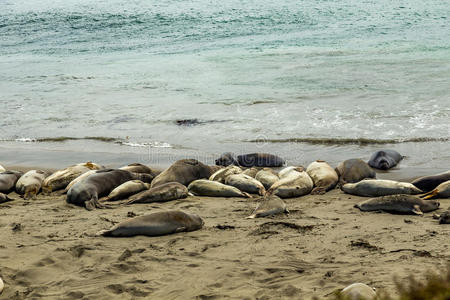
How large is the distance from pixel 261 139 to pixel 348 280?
5.95m

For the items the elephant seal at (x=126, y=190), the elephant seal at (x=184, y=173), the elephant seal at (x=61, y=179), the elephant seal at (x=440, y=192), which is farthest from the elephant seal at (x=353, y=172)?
the elephant seal at (x=61, y=179)

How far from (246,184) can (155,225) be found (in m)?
1.98

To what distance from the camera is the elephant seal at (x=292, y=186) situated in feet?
22.2

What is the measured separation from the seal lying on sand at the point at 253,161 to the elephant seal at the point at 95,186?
4.77ft

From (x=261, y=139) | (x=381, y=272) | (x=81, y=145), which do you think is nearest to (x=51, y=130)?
(x=81, y=145)

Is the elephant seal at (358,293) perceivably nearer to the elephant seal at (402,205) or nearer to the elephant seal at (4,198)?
the elephant seal at (402,205)

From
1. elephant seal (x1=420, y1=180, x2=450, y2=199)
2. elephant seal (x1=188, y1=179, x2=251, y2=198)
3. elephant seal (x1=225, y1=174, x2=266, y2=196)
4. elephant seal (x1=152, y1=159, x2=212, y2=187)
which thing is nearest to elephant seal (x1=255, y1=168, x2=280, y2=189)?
elephant seal (x1=225, y1=174, x2=266, y2=196)

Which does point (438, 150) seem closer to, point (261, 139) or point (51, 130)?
point (261, 139)

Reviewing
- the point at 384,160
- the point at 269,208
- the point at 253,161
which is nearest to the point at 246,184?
the point at 269,208

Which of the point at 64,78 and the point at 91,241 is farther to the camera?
the point at 64,78

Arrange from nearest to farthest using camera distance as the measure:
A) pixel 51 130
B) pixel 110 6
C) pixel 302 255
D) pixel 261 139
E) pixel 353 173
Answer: pixel 302 255 < pixel 353 173 < pixel 261 139 < pixel 51 130 < pixel 110 6

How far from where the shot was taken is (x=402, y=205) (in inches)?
229

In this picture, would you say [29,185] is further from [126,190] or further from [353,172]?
[353,172]

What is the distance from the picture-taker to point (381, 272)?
13.9ft
